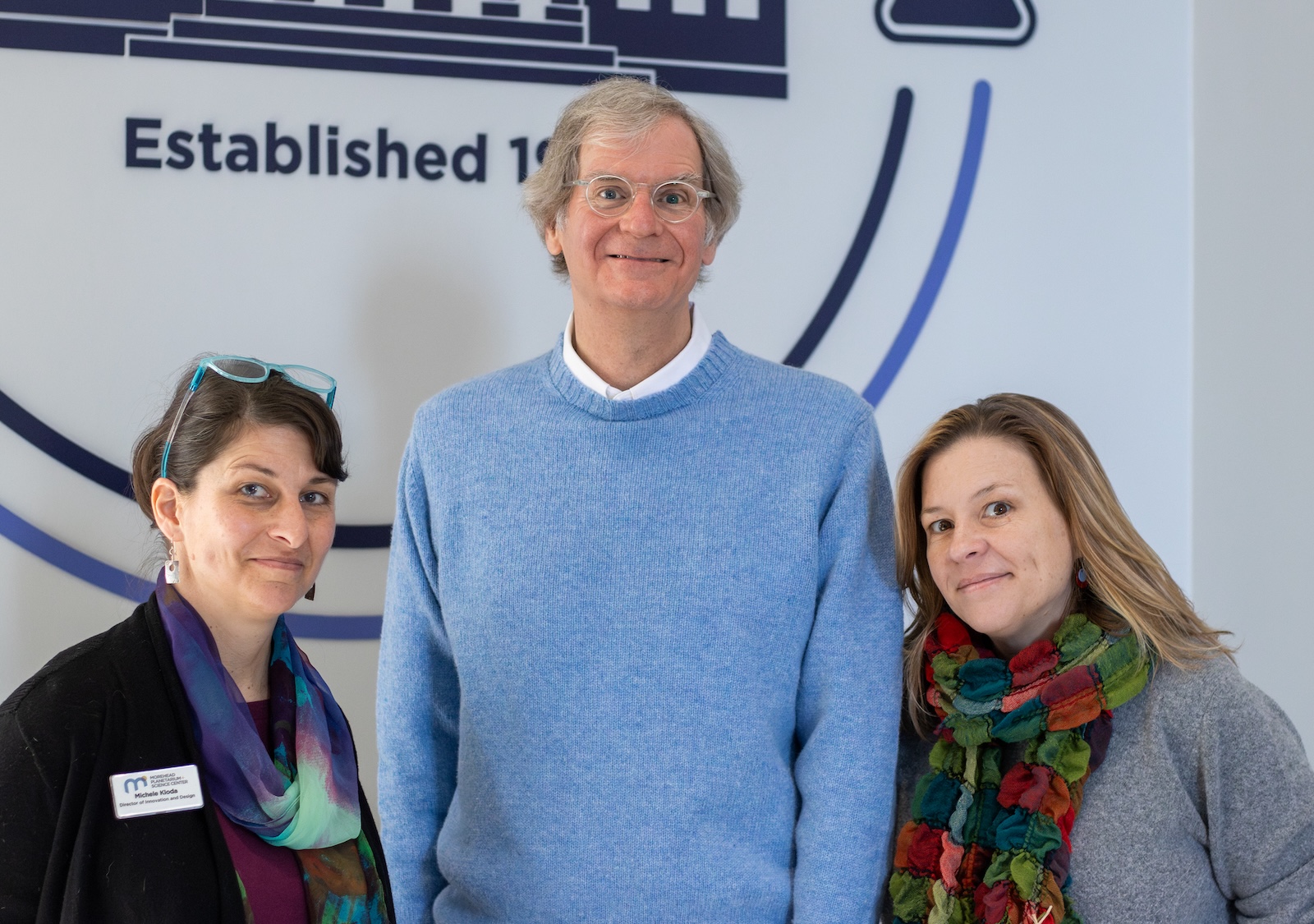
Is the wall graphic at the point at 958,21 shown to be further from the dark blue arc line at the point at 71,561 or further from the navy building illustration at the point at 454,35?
the dark blue arc line at the point at 71,561

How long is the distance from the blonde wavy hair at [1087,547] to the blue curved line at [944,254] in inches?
40.4

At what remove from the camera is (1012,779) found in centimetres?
174

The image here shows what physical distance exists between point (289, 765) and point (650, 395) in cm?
73

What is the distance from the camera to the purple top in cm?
154

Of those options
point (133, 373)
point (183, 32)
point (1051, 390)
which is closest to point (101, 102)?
point (183, 32)

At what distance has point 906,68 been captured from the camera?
116 inches

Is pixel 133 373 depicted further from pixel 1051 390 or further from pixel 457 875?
pixel 1051 390

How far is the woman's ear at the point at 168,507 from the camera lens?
63.8 inches

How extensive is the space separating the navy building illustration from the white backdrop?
0.04 meters

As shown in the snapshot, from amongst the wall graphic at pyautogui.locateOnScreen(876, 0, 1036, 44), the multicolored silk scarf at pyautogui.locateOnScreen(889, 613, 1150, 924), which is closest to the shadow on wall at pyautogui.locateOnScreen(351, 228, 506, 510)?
the wall graphic at pyautogui.locateOnScreen(876, 0, 1036, 44)

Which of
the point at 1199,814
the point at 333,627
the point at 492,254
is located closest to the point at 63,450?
the point at 333,627

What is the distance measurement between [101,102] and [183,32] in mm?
227

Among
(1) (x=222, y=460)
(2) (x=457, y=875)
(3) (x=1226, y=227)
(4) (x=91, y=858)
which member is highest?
(3) (x=1226, y=227)

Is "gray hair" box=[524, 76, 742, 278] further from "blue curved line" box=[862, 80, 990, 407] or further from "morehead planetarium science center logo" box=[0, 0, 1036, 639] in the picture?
"blue curved line" box=[862, 80, 990, 407]
